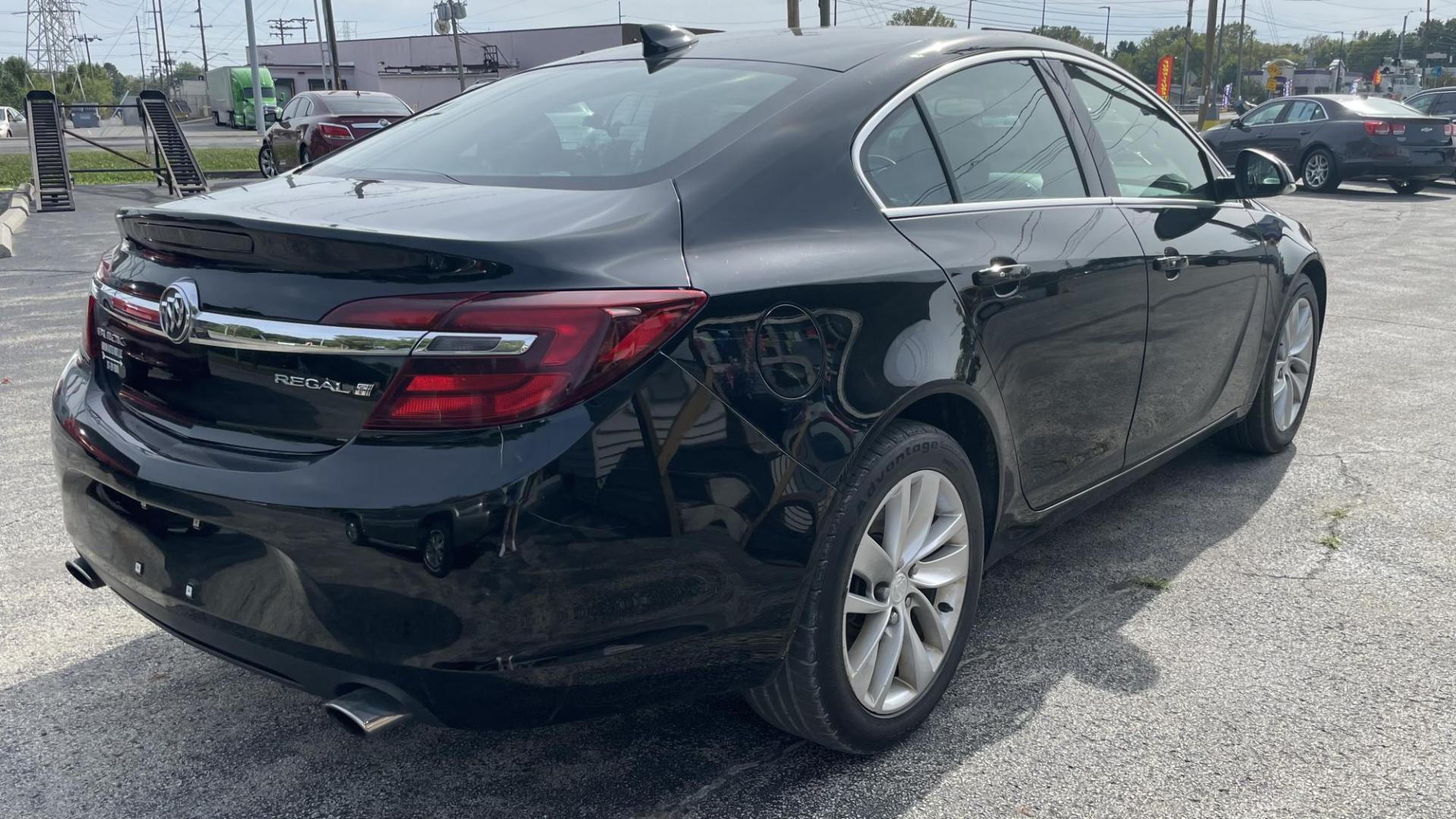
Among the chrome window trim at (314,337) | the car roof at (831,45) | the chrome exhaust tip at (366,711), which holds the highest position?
the car roof at (831,45)

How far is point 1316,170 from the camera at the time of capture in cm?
1909

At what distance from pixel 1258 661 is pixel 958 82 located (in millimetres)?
1710

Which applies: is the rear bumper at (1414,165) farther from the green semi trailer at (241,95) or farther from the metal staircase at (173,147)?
the green semi trailer at (241,95)

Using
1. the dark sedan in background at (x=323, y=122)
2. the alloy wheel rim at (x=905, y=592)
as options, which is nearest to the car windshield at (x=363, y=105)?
the dark sedan in background at (x=323, y=122)

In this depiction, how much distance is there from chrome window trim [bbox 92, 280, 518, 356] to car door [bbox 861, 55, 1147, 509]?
1130 millimetres

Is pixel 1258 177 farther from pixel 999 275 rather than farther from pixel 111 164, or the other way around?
pixel 111 164

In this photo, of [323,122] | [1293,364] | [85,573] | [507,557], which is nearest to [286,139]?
[323,122]

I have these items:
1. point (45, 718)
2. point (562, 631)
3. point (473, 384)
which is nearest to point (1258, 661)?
point (562, 631)

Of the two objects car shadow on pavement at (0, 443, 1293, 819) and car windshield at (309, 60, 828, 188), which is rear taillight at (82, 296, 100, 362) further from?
car shadow on pavement at (0, 443, 1293, 819)

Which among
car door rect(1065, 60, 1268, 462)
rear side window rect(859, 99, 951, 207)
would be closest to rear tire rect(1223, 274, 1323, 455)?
car door rect(1065, 60, 1268, 462)

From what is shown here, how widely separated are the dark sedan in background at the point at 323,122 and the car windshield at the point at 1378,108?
14.8 m

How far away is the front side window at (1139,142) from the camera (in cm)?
371

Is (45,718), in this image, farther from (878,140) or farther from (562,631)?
(878,140)

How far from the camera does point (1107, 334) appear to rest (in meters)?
3.37
